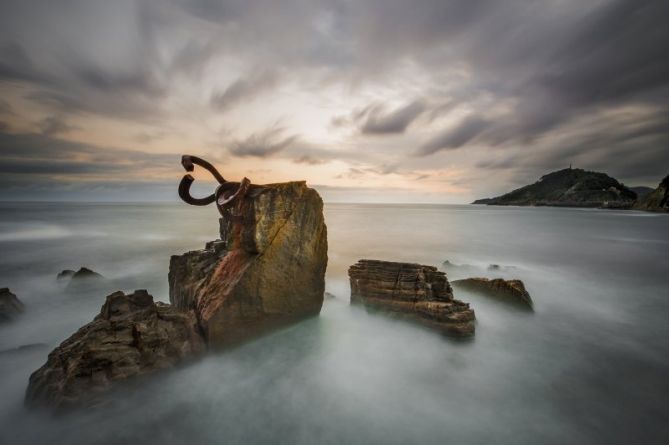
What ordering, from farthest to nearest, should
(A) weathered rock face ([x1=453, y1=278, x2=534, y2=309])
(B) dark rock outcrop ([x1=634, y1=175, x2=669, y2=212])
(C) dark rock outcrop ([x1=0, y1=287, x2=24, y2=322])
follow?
(B) dark rock outcrop ([x1=634, y1=175, x2=669, y2=212]) < (A) weathered rock face ([x1=453, y1=278, x2=534, y2=309]) < (C) dark rock outcrop ([x1=0, y1=287, x2=24, y2=322])

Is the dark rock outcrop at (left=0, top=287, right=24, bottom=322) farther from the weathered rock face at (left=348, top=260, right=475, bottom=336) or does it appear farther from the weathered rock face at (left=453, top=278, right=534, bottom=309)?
the weathered rock face at (left=453, top=278, right=534, bottom=309)

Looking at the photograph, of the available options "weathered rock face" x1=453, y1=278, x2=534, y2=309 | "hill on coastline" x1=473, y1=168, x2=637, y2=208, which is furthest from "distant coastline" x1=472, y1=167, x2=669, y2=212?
"weathered rock face" x1=453, y1=278, x2=534, y2=309

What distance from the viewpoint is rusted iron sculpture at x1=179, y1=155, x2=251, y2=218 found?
5.27 metres

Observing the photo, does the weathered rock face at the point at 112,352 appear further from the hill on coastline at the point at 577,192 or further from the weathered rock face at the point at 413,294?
the hill on coastline at the point at 577,192

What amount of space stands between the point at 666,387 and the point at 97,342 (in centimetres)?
909

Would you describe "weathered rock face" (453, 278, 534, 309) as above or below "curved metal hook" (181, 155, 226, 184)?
below

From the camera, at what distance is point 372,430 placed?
401 centimetres

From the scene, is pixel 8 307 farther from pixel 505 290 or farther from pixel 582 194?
pixel 582 194

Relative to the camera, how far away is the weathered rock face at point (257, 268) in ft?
18.7

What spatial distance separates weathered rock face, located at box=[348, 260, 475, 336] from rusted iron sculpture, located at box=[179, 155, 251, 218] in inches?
150

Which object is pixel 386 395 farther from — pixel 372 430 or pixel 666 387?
pixel 666 387

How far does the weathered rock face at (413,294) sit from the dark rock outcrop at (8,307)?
356 inches

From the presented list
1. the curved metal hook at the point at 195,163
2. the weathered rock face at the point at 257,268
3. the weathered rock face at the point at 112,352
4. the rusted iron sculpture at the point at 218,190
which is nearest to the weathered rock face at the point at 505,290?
the weathered rock face at the point at 257,268

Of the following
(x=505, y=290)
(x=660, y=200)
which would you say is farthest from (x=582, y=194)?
(x=505, y=290)
